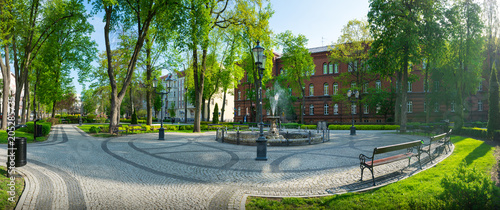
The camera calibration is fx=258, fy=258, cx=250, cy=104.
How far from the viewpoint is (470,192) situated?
3.99 meters

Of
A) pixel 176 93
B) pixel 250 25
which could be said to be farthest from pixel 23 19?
pixel 176 93

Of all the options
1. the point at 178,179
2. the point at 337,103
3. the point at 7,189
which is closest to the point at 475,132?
the point at 178,179

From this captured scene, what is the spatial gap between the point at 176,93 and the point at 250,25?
6609 cm

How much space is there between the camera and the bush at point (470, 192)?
395 cm

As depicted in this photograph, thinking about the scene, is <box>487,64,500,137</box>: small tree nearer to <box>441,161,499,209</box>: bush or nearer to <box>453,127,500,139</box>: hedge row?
<box>453,127,500,139</box>: hedge row

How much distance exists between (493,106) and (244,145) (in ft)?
45.2

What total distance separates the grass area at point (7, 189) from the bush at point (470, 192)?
7343 millimetres

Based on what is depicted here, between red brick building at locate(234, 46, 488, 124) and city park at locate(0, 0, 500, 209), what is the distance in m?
4.50

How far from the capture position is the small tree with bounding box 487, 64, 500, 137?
45.2 feet

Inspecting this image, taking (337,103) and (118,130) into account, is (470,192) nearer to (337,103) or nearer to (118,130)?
(118,130)

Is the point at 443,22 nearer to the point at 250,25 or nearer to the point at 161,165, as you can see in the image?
the point at 250,25

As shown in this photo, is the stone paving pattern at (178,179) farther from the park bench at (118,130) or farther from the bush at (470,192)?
the park bench at (118,130)

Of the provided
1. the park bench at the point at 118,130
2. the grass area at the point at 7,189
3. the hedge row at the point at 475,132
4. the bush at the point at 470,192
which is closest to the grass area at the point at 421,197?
the bush at the point at 470,192

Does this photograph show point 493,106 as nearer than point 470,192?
No
